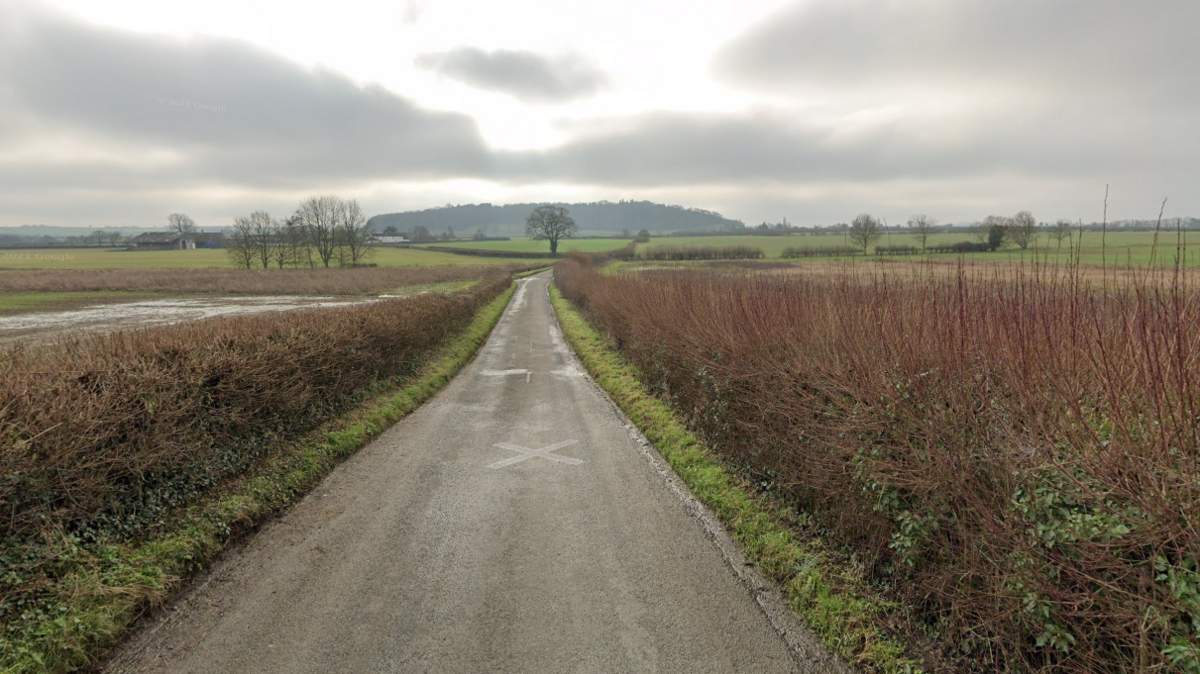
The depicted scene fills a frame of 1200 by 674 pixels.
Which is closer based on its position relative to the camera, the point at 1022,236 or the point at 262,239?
the point at 1022,236

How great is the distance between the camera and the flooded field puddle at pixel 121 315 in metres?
20.5

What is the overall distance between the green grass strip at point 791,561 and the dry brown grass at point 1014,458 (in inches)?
12.7

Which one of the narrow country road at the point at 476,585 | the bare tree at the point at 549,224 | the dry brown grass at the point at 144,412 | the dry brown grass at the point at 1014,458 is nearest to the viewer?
the dry brown grass at the point at 1014,458

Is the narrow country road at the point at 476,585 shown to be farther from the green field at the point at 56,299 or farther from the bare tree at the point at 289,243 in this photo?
the bare tree at the point at 289,243

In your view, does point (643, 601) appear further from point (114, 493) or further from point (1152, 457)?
point (114, 493)

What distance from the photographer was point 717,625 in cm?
404

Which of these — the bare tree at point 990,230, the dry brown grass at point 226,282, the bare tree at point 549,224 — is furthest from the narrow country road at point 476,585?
the bare tree at point 549,224

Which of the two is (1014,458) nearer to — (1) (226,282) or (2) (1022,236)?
(2) (1022,236)

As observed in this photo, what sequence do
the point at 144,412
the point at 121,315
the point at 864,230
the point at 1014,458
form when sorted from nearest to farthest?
the point at 1014,458 → the point at 144,412 → the point at 864,230 → the point at 121,315

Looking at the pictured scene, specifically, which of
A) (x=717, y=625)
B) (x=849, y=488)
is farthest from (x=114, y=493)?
(x=849, y=488)

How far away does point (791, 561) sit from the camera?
4766 millimetres

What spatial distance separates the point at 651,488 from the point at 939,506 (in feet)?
12.1

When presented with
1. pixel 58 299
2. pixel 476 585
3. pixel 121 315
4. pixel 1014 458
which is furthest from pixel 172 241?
pixel 1014 458

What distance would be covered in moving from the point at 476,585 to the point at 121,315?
106ft
